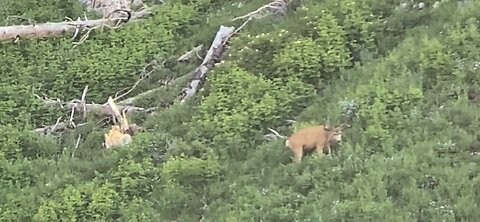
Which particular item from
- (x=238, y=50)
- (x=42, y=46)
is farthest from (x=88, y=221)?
(x=42, y=46)

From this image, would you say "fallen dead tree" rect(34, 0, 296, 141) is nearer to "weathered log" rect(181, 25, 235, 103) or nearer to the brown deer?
"weathered log" rect(181, 25, 235, 103)

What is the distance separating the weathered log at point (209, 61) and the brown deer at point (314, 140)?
2616mm

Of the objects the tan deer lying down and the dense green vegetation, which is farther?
the tan deer lying down

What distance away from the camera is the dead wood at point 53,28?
42.0 ft

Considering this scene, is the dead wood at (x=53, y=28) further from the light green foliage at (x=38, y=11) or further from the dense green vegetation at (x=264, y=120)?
the light green foliage at (x=38, y=11)

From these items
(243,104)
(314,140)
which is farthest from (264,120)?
(314,140)

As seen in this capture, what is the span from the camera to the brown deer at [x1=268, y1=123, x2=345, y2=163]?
8.86 metres

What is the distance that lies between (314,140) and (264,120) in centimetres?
133

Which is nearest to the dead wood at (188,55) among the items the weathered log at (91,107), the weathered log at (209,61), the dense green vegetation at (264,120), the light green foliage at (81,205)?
the dense green vegetation at (264,120)

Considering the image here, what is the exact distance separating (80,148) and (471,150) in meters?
4.75

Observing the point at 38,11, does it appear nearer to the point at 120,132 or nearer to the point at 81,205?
the point at 120,132

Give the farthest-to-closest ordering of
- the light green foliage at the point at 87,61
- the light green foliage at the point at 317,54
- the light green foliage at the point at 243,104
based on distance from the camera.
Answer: the light green foliage at the point at 87,61
the light green foliage at the point at 317,54
the light green foliage at the point at 243,104

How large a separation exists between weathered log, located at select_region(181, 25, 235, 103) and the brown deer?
2.62 meters

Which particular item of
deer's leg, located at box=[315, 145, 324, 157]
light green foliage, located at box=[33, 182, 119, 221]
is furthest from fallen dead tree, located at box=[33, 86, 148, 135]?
deer's leg, located at box=[315, 145, 324, 157]
